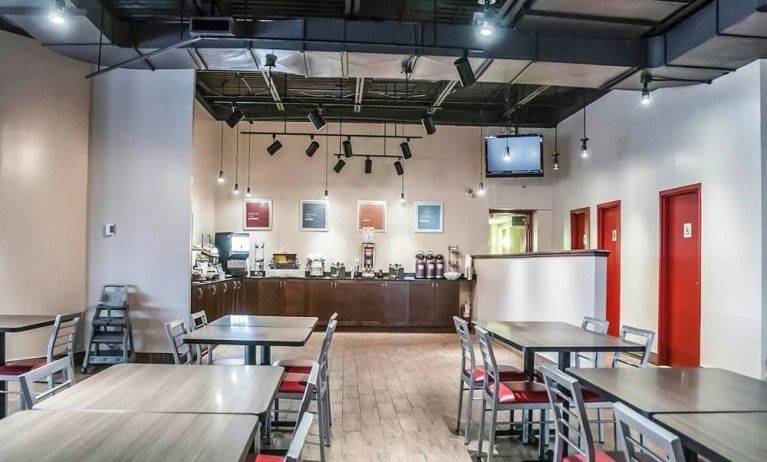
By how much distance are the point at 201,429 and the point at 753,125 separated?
5.46 m

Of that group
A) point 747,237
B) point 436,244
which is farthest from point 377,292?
point 747,237

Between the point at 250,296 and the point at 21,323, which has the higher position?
the point at 21,323

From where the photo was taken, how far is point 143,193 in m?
5.79

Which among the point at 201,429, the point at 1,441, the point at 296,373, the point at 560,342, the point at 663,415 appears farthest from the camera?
the point at 296,373

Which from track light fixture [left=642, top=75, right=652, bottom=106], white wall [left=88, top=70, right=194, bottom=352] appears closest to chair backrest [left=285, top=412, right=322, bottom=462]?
white wall [left=88, top=70, right=194, bottom=352]

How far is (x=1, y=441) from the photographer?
1552mm

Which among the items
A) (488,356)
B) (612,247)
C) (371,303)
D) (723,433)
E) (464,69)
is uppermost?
(464,69)

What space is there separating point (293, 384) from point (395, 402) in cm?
158

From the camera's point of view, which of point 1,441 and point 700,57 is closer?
point 1,441

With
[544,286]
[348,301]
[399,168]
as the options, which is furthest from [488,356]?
[399,168]

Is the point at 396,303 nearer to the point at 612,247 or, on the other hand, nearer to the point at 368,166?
the point at 368,166

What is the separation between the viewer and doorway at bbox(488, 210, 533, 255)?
9.64m

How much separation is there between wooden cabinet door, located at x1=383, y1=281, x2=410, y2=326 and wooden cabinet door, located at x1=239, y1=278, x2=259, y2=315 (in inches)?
87.1

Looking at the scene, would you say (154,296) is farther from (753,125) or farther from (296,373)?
(753,125)
